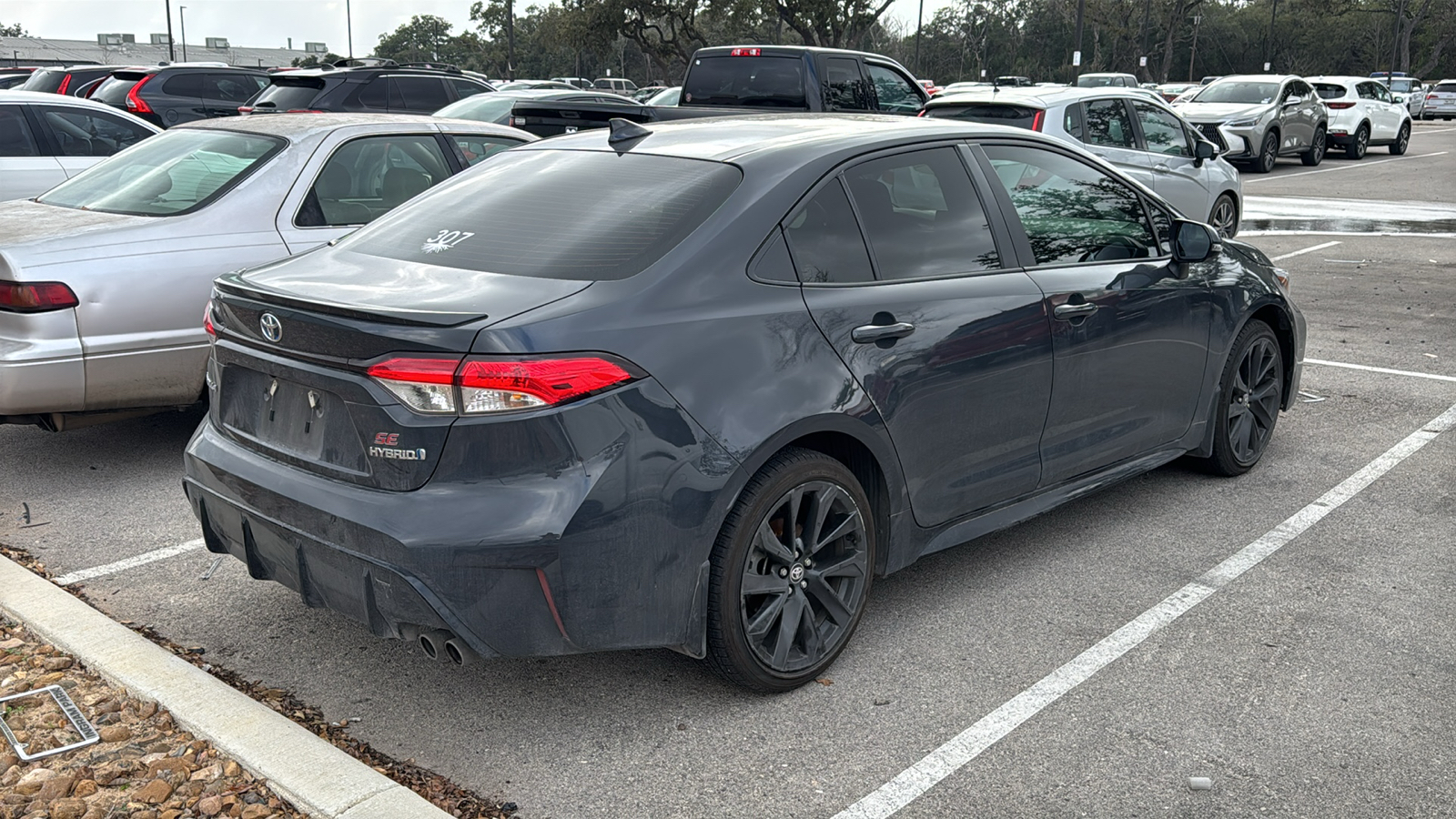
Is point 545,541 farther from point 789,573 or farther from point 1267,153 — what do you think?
point 1267,153

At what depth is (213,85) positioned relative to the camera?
1819 centimetres

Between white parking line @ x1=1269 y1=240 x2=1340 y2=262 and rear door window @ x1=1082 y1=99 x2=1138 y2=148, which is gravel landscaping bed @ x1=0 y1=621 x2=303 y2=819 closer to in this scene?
rear door window @ x1=1082 y1=99 x2=1138 y2=148

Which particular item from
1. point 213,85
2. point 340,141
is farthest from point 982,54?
point 340,141

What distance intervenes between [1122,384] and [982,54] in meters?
84.6

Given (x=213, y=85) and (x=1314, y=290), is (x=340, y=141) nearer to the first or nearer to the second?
(x=1314, y=290)

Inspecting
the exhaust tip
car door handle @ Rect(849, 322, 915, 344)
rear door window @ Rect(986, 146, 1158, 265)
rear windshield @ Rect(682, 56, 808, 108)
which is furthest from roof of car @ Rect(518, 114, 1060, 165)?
rear windshield @ Rect(682, 56, 808, 108)

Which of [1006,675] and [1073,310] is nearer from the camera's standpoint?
[1006,675]

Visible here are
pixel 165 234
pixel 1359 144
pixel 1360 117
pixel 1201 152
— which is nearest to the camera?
pixel 165 234

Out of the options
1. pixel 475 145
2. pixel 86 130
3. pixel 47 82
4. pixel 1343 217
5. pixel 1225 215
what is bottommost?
pixel 1343 217

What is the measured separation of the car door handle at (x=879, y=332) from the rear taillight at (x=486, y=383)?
910 millimetres

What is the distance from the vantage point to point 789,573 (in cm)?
364

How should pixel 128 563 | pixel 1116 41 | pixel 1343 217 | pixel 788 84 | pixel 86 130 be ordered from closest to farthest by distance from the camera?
pixel 128 563 → pixel 86 130 → pixel 788 84 → pixel 1343 217 → pixel 1116 41

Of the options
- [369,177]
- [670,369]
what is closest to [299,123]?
[369,177]

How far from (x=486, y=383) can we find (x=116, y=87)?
1782 cm
